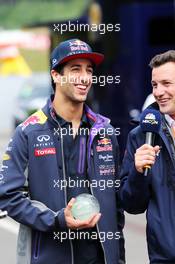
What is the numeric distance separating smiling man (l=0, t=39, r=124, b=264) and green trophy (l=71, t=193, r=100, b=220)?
0.27 feet

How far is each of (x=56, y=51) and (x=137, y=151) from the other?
0.78 meters

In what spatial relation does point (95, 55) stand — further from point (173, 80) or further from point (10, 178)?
point (10, 178)

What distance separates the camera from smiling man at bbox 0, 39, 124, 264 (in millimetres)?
4648

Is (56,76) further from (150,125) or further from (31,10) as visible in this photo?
(31,10)

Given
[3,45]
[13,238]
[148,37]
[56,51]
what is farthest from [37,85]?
[56,51]

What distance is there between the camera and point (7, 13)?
1688 inches

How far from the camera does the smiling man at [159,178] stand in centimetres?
447

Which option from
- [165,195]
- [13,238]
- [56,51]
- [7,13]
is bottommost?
[13,238]

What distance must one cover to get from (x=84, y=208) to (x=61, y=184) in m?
0.24

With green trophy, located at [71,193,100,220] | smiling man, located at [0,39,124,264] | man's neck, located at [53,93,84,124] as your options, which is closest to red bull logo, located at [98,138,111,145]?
smiling man, located at [0,39,124,264]

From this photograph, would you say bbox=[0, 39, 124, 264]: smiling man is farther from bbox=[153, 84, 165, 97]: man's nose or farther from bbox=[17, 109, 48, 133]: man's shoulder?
bbox=[153, 84, 165, 97]: man's nose

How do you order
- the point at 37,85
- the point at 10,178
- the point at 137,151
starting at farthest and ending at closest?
1. the point at 37,85
2. the point at 10,178
3. the point at 137,151

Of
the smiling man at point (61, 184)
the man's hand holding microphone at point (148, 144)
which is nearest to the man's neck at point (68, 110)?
the smiling man at point (61, 184)

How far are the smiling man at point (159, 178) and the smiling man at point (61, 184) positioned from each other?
16cm
